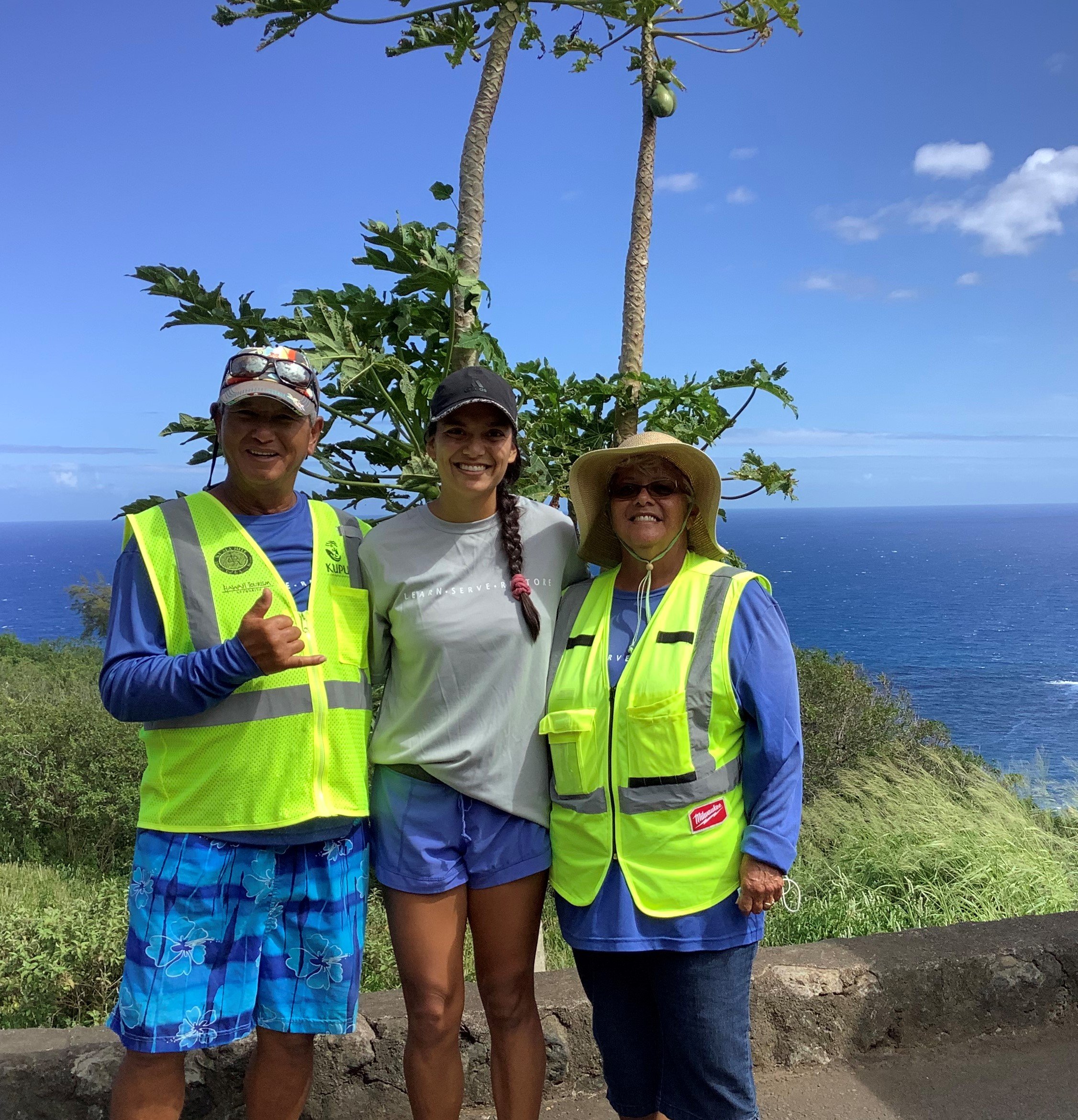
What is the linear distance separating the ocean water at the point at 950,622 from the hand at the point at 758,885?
2.34 metres

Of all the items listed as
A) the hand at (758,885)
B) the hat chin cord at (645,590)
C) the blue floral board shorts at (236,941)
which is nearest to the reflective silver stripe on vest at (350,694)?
the blue floral board shorts at (236,941)

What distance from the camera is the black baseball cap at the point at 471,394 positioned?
7.88ft

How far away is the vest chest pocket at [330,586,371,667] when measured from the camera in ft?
7.73

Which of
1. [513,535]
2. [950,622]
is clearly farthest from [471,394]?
[950,622]

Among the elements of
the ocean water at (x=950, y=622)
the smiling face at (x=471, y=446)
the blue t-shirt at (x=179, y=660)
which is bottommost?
the ocean water at (x=950, y=622)

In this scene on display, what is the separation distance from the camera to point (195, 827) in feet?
7.14

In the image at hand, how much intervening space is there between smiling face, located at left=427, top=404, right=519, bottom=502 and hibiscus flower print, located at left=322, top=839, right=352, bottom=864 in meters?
0.91

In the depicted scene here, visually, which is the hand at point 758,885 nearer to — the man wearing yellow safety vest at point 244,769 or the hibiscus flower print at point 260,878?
the man wearing yellow safety vest at point 244,769

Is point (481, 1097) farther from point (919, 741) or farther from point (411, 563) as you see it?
point (919, 741)

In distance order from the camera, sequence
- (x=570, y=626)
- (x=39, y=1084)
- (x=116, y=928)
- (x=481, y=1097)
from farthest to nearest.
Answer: (x=116, y=928) < (x=481, y=1097) < (x=39, y=1084) < (x=570, y=626)

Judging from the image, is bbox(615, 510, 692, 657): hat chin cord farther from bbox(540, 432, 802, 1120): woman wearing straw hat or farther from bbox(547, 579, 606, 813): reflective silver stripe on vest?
bbox(547, 579, 606, 813): reflective silver stripe on vest

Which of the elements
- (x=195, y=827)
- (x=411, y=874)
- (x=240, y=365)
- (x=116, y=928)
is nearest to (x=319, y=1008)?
(x=411, y=874)

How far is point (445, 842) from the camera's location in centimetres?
234

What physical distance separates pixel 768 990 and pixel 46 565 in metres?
173
